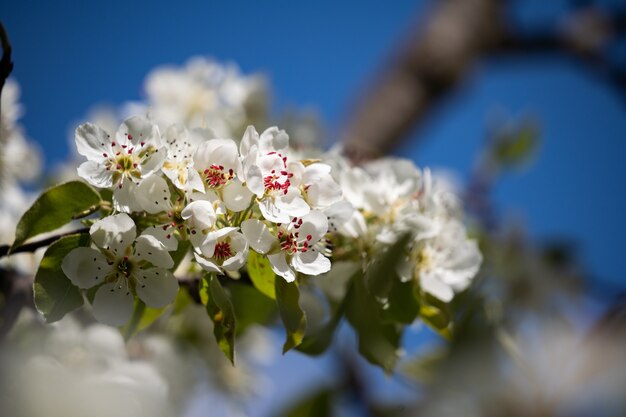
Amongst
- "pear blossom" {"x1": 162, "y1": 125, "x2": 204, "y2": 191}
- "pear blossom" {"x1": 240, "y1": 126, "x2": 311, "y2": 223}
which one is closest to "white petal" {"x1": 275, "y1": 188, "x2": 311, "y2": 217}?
"pear blossom" {"x1": 240, "y1": 126, "x2": 311, "y2": 223}

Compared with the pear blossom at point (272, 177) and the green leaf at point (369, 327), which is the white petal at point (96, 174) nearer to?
the pear blossom at point (272, 177)

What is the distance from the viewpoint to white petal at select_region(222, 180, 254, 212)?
781 mm

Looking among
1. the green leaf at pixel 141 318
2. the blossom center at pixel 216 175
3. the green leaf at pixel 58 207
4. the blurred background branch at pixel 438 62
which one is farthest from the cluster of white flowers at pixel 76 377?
the blurred background branch at pixel 438 62

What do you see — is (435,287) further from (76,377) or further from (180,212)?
(76,377)

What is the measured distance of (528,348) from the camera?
1030mm

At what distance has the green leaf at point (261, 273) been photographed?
0.84 meters

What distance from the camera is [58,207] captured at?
83 centimetres

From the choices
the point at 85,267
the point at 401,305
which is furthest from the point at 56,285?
the point at 401,305

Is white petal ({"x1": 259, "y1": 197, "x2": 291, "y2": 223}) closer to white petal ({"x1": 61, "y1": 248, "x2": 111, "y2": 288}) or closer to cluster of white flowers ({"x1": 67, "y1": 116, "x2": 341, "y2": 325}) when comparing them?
cluster of white flowers ({"x1": 67, "y1": 116, "x2": 341, "y2": 325})

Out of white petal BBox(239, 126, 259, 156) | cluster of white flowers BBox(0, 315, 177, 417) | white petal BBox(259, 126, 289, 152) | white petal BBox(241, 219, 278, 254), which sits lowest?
cluster of white flowers BBox(0, 315, 177, 417)

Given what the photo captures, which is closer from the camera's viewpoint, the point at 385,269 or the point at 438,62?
the point at 385,269

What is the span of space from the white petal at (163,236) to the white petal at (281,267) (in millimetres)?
117

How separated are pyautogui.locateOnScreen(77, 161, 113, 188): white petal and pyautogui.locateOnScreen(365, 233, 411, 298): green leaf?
0.37 metres

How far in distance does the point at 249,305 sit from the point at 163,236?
0.35 m
